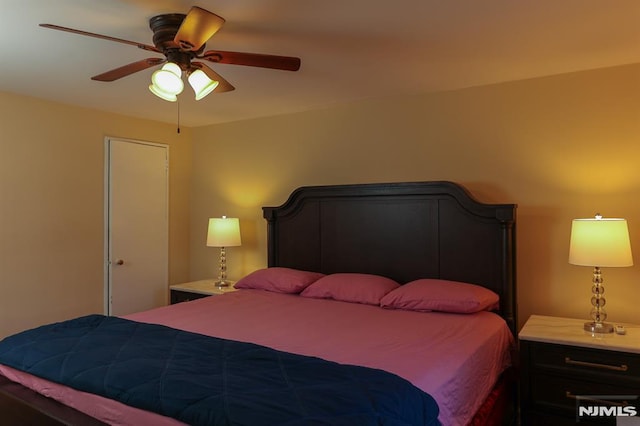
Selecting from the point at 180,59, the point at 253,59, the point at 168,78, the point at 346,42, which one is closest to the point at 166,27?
the point at 180,59

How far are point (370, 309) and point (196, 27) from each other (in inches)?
76.4

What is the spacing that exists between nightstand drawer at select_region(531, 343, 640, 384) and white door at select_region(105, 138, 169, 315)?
342cm

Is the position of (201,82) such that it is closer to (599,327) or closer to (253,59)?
(253,59)

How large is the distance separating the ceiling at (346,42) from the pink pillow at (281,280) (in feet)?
4.56

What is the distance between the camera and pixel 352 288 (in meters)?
3.22

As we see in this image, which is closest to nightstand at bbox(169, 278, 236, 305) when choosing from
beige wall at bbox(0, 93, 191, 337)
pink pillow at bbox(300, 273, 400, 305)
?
beige wall at bbox(0, 93, 191, 337)

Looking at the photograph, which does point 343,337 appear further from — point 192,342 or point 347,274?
point 347,274

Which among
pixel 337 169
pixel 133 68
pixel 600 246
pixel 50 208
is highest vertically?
pixel 133 68

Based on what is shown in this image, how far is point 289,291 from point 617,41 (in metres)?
2.55

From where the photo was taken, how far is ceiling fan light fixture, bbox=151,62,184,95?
2.04m

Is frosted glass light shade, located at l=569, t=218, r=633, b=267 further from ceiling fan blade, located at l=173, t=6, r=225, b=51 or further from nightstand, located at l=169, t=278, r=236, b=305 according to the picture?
nightstand, located at l=169, t=278, r=236, b=305

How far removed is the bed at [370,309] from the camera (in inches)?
70.7

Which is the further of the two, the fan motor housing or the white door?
the white door

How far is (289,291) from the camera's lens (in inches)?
136
